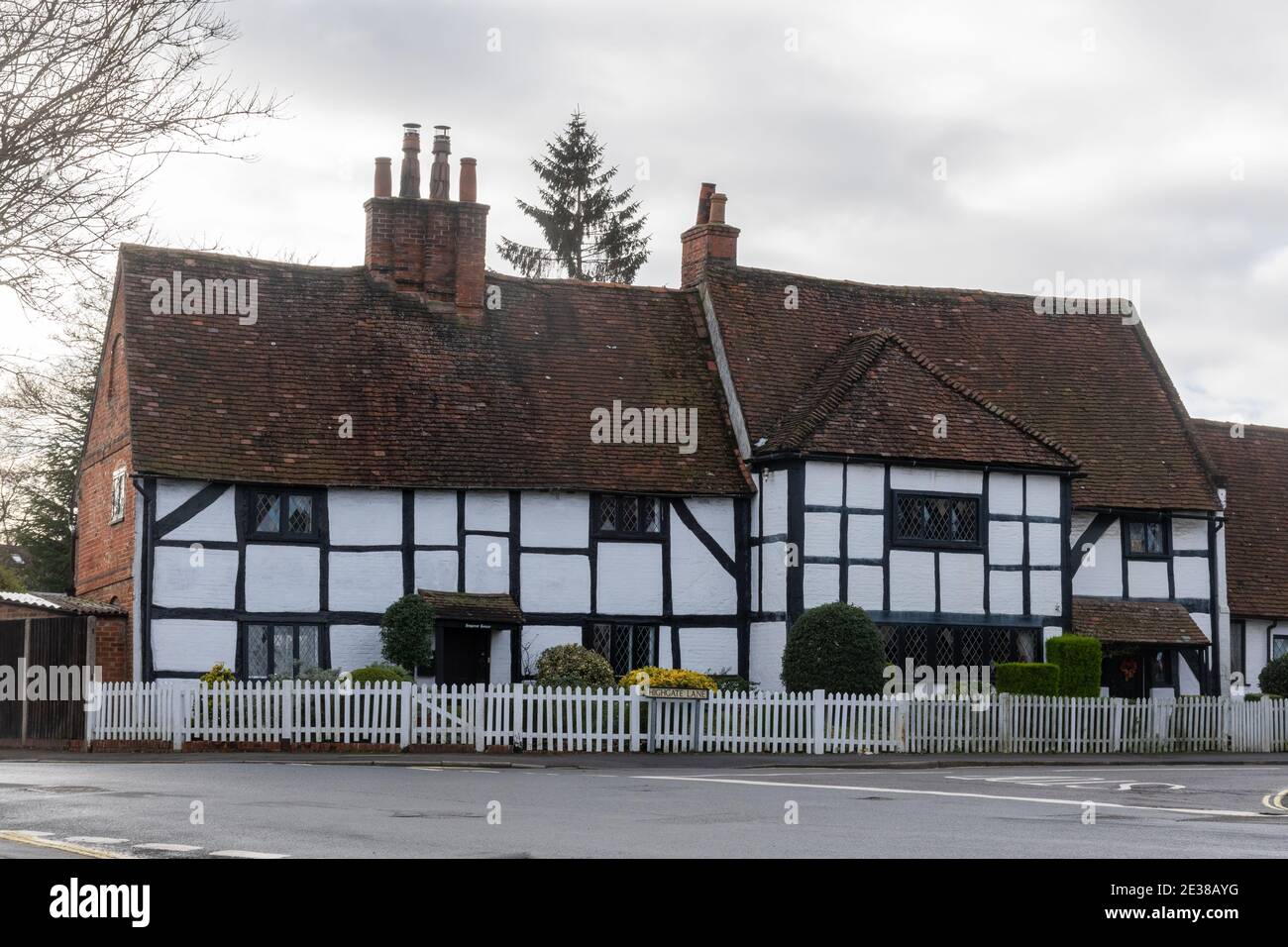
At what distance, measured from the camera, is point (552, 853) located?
35.4 ft

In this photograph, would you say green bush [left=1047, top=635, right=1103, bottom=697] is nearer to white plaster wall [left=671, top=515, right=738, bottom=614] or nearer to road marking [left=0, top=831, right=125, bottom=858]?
white plaster wall [left=671, top=515, right=738, bottom=614]

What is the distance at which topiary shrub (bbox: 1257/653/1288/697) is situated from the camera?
36.6 meters

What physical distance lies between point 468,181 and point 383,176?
166 cm

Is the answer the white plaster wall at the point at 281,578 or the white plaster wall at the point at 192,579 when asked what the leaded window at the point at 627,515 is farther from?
the white plaster wall at the point at 192,579

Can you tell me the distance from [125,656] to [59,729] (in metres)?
1.60

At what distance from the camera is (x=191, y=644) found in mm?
30031

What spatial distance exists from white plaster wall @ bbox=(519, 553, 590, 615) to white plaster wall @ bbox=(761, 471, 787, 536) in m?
3.51

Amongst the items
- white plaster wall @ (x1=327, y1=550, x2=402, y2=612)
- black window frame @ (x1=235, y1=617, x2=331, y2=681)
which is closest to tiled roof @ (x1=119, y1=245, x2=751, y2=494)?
white plaster wall @ (x1=327, y1=550, x2=402, y2=612)

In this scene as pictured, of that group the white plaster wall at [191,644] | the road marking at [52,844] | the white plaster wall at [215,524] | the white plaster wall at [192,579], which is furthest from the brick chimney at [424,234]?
the road marking at [52,844]

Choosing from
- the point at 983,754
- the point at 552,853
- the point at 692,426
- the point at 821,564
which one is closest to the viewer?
the point at 552,853

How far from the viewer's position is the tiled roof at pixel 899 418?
3266 centimetres

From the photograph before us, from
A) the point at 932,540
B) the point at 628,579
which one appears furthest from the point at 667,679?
the point at 932,540
